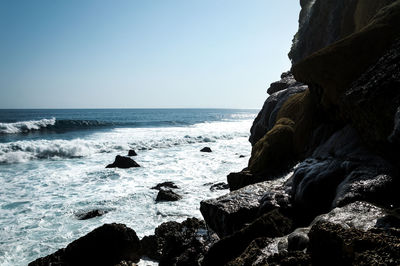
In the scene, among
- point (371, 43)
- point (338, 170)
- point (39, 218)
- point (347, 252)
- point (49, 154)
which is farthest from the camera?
point (49, 154)

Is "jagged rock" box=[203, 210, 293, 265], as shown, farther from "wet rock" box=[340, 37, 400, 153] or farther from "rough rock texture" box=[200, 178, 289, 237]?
"wet rock" box=[340, 37, 400, 153]

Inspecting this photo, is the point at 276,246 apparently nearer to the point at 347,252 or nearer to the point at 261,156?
the point at 347,252

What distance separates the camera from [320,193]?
6430 mm

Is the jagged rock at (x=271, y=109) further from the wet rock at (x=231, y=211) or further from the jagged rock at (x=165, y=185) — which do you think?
the wet rock at (x=231, y=211)

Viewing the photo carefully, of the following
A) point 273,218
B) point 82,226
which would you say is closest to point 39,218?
point 82,226

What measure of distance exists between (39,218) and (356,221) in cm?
1152

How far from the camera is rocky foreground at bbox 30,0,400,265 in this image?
3.57m

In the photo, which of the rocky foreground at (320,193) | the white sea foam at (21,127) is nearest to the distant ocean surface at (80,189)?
the rocky foreground at (320,193)

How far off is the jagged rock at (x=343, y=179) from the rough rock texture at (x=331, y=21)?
8.72m

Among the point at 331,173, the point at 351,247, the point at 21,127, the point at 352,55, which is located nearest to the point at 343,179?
the point at 331,173

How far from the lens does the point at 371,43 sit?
829 cm

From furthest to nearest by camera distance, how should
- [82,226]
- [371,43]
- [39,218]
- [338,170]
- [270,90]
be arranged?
[270,90] → [39,218] → [82,226] → [371,43] → [338,170]

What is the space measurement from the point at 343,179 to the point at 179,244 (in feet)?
14.0

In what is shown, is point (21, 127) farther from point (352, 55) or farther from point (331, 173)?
point (331, 173)
